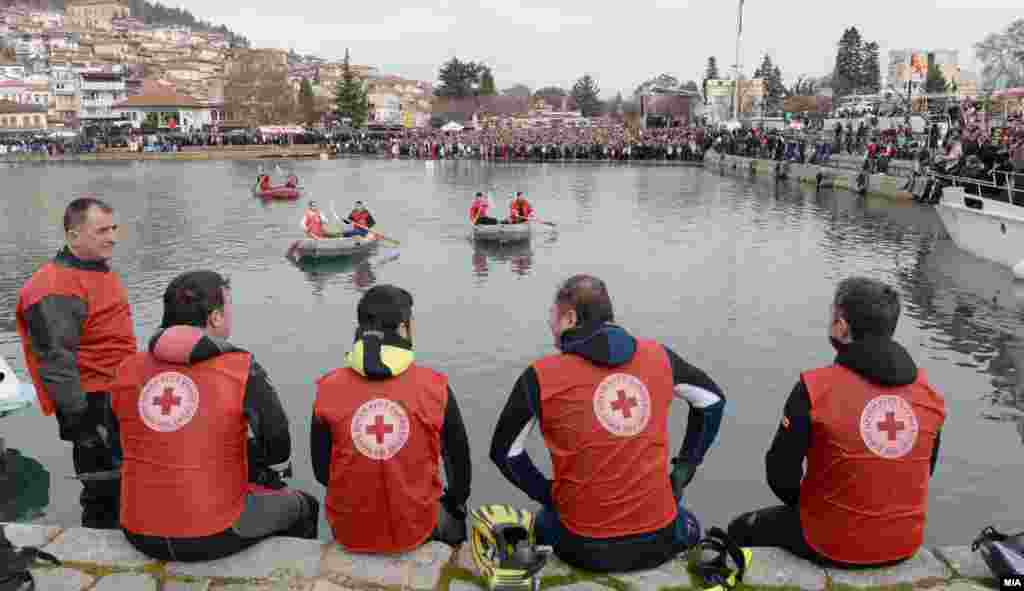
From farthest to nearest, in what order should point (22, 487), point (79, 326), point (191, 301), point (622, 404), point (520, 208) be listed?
point (520, 208) < point (22, 487) < point (79, 326) < point (191, 301) < point (622, 404)

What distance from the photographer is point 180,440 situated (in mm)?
3330

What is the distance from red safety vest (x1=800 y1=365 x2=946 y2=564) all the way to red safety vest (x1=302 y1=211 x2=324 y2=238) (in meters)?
16.3

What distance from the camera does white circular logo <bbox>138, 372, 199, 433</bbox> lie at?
3307mm

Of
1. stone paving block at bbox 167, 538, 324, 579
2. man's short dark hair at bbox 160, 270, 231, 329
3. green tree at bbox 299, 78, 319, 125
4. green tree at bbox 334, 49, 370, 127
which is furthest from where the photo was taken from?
green tree at bbox 299, 78, 319, 125

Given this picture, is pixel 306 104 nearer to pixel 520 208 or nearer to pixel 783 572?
pixel 520 208

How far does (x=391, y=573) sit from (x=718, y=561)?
1390 mm

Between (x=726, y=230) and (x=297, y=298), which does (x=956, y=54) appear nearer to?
(x=726, y=230)

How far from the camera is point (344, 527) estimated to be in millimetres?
3512

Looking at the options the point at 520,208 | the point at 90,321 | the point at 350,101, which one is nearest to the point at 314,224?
the point at 520,208

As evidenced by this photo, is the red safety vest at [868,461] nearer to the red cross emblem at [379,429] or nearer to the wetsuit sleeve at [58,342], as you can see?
the red cross emblem at [379,429]

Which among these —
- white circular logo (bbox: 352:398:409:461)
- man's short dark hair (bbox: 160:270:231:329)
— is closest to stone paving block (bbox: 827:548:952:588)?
white circular logo (bbox: 352:398:409:461)

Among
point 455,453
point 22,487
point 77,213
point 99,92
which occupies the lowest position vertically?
point 22,487

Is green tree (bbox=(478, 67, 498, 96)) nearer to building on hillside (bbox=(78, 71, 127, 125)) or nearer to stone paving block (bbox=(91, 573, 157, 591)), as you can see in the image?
building on hillside (bbox=(78, 71, 127, 125))

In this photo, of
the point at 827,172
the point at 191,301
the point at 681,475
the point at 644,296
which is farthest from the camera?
the point at 827,172
